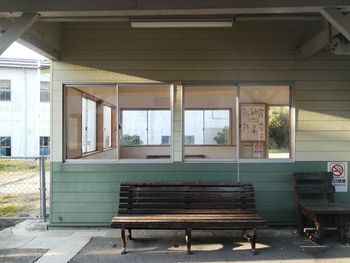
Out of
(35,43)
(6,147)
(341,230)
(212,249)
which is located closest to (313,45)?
(341,230)

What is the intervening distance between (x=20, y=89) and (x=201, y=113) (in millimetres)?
16492

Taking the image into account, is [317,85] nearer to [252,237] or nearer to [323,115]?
[323,115]

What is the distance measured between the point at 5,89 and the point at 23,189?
11.5 m

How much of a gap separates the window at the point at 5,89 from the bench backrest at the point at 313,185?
17.8 meters

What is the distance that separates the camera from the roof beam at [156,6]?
153 inches

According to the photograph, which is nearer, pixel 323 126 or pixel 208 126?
pixel 323 126

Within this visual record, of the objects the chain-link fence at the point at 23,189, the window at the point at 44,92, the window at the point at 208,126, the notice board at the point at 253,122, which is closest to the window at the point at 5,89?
the window at the point at 44,92

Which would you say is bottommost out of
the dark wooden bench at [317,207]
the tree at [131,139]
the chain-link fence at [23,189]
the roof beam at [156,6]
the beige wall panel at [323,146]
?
the chain-link fence at [23,189]

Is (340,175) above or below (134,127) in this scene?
below

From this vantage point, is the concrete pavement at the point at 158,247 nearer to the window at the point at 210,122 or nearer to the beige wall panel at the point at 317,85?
the window at the point at 210,122

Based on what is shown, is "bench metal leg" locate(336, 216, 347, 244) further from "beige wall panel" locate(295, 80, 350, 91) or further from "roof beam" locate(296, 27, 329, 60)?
"roof beam" locate(296, 27, 329, 60)

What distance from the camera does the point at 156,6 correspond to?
3906 millimetres

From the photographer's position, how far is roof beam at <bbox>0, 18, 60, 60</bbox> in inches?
175

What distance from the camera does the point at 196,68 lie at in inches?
→ 231
